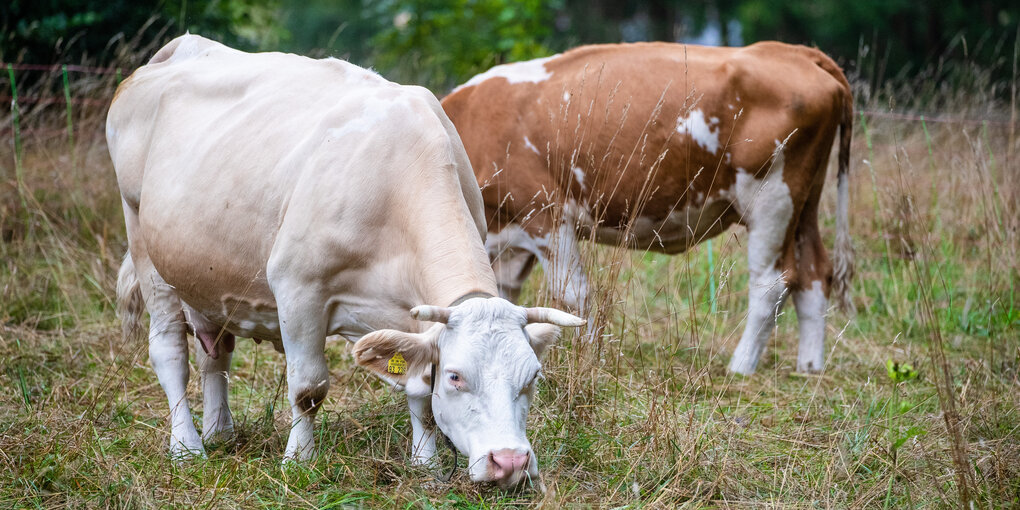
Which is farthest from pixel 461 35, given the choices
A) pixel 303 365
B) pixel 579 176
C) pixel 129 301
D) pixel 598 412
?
pixel 303 365

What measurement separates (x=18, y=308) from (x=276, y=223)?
276cm

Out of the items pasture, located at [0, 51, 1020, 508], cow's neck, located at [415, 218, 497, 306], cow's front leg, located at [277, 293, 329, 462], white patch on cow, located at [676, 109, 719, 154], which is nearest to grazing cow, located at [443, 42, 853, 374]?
→ white patch on cow, located at [676, 109, 719, 154]

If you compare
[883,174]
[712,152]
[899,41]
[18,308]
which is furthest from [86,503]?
[899,41]

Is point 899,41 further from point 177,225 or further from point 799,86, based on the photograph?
point 177,225

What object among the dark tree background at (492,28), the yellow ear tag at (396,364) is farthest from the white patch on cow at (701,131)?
the yellow ear tag at (396,364)

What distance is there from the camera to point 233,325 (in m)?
3.96

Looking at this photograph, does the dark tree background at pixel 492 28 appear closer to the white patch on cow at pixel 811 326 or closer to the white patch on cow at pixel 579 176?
the white patch on cow at pixel 811 326

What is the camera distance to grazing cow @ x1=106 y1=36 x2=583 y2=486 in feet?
9.70

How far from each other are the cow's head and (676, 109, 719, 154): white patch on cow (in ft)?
7.92

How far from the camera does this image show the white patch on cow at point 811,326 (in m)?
5.53

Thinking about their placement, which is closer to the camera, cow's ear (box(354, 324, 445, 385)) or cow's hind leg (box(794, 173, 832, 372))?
cow's ear (box(354, 324, 445, 385))

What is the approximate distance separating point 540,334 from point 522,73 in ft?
9.44

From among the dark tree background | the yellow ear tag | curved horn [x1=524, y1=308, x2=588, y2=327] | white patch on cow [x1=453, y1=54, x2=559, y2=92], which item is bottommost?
the dark tree background

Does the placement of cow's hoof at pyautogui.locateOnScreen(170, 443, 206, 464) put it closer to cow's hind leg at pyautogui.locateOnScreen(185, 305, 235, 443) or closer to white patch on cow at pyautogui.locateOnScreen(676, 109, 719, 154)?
cow's hind leg at pyautogui.locateOnScreen(185, 305, 235, 443)
